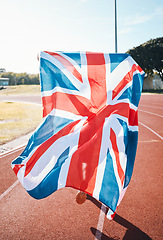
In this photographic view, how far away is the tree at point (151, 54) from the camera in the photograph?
159 feet

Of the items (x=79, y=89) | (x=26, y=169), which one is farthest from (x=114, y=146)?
(x=26, y=169)

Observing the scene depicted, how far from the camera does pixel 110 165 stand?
14.0ft

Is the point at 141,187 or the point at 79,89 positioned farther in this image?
the point at 141,187

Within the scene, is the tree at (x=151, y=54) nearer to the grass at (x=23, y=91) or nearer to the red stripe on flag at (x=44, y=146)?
the grass at (x=23, y=91)

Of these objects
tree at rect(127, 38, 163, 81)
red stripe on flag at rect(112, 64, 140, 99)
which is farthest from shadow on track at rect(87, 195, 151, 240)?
tree at rect(127, 38, 163, 81)

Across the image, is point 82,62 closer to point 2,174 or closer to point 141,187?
point 141,187

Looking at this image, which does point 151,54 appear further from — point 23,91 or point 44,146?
point 44,146

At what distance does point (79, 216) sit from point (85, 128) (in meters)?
1.83

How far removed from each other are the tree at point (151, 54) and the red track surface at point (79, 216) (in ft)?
153

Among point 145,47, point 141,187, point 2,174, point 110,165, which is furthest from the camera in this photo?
point 145,47

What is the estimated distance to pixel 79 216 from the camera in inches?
186

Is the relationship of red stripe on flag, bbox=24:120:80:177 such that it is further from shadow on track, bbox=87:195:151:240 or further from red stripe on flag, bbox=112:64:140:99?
shadow on track, bbox=87:195:151:240

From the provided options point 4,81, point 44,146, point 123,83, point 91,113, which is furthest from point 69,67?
point 4,81

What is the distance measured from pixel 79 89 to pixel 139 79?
131 cm
